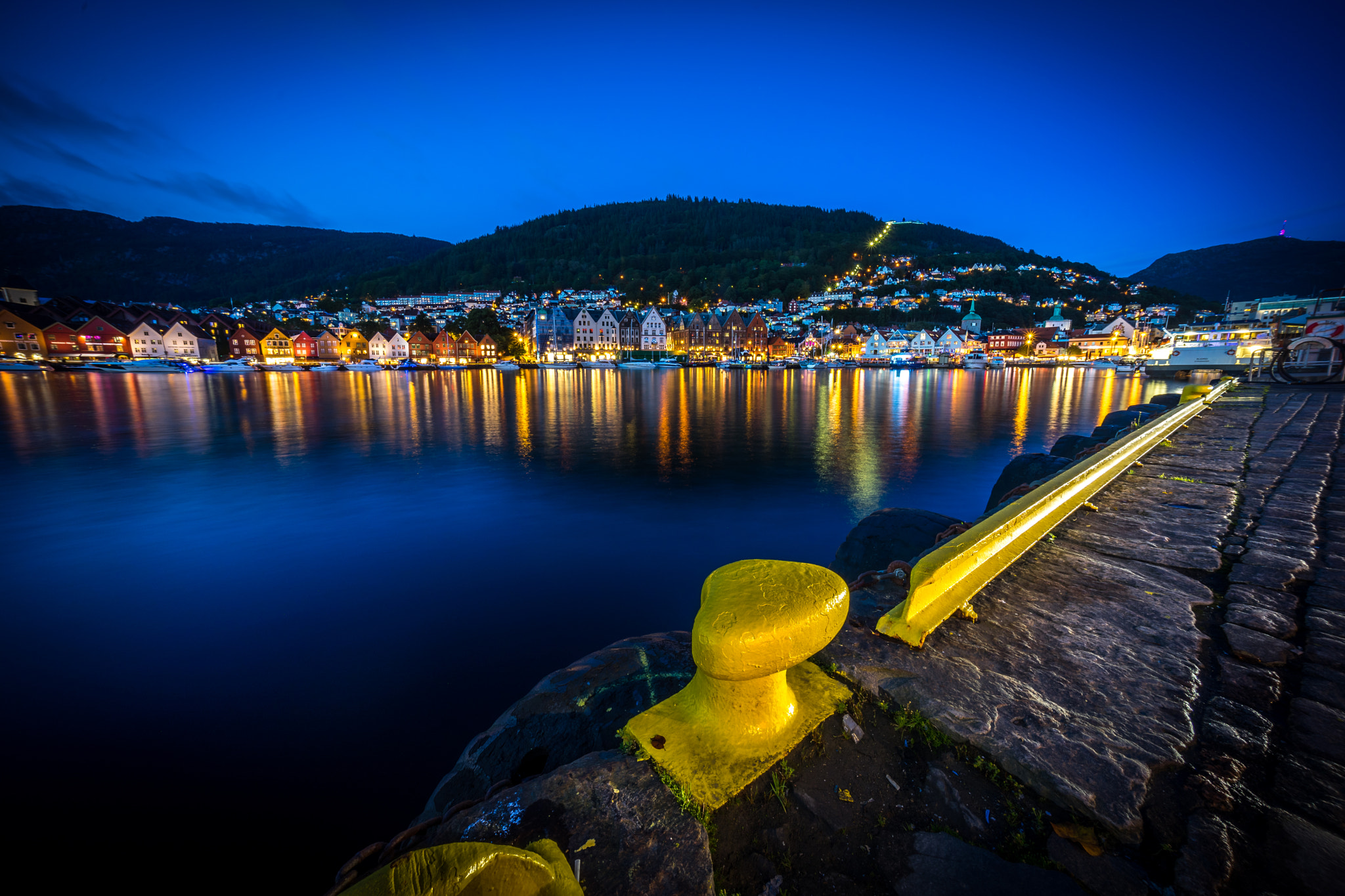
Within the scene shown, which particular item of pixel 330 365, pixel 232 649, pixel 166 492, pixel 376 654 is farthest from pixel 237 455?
pixel 330 365

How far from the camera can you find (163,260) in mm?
169750

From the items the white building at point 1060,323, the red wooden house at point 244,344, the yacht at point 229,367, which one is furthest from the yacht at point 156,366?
the white building at point 1060,323

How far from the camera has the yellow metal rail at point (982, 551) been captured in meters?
2.84

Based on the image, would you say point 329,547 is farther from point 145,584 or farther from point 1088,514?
point 1088,514

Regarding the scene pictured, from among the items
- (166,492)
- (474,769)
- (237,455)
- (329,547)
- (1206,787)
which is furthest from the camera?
(237,455)

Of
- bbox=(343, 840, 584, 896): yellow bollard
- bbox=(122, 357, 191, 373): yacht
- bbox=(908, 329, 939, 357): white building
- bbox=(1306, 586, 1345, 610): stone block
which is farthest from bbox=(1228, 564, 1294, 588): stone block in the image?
bbox=(908, 329, 939, 357): white building

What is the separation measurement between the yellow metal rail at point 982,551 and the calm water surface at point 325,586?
424 cm

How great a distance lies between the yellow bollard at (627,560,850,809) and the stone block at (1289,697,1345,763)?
186cm

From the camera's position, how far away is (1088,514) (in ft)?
16.2

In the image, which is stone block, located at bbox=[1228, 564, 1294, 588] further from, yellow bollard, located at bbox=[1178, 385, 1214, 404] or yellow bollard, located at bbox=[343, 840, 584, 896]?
yellow bollard, located at bbox=[1178, 385, 1214, 404]

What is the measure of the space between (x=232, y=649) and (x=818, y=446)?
16.5m

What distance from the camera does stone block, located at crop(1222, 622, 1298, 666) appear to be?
2611mm

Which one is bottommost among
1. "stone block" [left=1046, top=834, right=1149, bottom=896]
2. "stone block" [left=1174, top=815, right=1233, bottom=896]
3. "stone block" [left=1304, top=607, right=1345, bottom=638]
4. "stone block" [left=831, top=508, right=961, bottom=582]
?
"stone block" [left=831, top=508, right=961, bottom=582]

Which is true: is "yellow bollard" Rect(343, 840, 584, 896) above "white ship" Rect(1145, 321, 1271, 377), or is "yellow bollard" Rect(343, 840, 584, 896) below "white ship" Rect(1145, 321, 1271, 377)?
below
